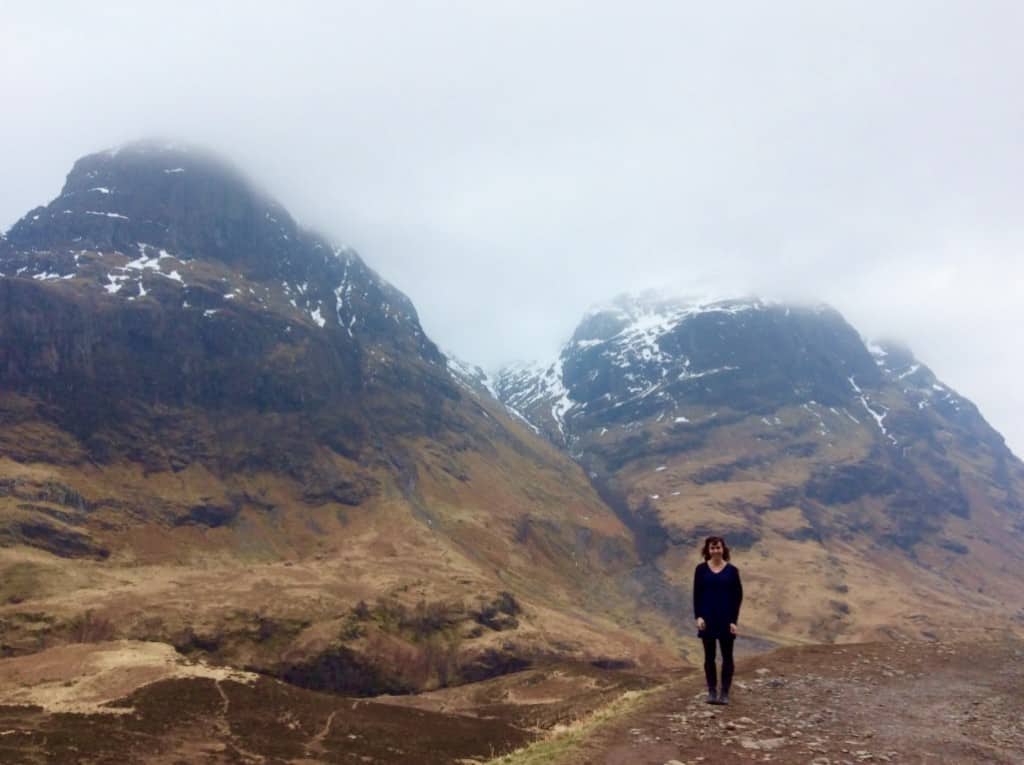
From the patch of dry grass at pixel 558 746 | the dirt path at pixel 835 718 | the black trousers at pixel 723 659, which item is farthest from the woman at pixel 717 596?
the patch of dry grass at pixel 558 746

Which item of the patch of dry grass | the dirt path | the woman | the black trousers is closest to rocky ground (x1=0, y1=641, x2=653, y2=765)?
the dirt path

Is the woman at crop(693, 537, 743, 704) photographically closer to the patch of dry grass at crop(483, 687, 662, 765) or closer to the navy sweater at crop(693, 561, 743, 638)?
the navy sweater at crop(693, 561, 743, 638)

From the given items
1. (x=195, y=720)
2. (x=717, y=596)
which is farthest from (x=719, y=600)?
(x=195, y=720)

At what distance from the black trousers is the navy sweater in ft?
0.90

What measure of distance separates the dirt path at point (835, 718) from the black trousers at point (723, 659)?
0.61 m

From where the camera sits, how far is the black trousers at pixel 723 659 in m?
18.2

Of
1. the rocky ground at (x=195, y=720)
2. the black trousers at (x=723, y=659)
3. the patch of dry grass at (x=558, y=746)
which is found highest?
the black trousers at (x=723, y=659)

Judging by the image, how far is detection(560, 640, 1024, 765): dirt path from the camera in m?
15.9

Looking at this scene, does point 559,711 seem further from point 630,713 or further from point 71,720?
point 630,713

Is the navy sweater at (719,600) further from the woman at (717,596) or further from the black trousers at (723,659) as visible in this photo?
the black trousers at (723,659)

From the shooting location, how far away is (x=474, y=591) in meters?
164

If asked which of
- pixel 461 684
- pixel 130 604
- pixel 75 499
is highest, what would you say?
pixel 75 499

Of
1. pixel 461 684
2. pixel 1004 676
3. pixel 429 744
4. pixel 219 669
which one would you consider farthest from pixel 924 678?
pixel 461 684

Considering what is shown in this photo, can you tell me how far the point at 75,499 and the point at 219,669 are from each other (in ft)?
396
